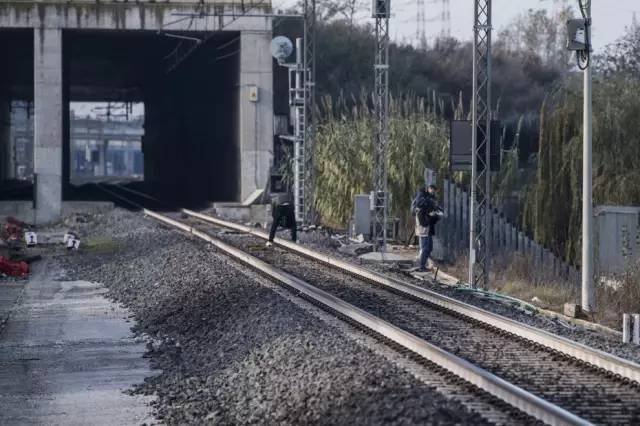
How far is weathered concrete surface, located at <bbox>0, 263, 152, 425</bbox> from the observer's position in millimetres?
11477

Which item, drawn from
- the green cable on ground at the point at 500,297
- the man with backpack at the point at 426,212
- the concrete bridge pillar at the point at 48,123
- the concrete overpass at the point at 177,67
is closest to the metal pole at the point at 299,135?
the concrete overpass at the point at 177,67

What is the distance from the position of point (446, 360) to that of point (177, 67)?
48814 mm

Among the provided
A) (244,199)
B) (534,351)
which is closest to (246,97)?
(244,199)

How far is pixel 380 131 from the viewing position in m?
29.2

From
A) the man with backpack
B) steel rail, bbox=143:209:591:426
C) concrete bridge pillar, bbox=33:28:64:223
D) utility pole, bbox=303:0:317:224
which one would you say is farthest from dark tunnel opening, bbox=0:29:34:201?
steel rail, bbox=143:209:591:426

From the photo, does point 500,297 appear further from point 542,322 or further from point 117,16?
point 117,16

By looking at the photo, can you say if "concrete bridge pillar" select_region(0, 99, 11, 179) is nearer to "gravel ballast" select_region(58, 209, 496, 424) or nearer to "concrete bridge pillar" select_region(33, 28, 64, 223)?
"concrete bridge pillar" select_region(33, 28, 64, 223)

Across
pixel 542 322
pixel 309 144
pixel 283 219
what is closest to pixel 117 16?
pixel 309 144

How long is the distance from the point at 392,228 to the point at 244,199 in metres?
15.6

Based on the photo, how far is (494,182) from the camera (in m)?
31.0

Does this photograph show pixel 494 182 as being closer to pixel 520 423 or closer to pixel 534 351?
pixel 534 351

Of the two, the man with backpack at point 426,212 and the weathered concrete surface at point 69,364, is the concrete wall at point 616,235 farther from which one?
the weathered concrete surface at point 69,364

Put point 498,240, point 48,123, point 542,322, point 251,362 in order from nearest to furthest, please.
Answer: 1. point 251,362
2. point 542,322
3. point 498,240
4. point 48,123

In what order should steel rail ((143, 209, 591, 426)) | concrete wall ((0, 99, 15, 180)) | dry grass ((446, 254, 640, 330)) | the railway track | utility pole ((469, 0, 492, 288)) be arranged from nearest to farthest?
steel rail ((143, 209, 591, 426)) → the railway track → dry grass ((446, 254, 640, 330)) → utility pole ((469, 0, 492, 288)) → concrete wall ((0, 99, 15, 180))
